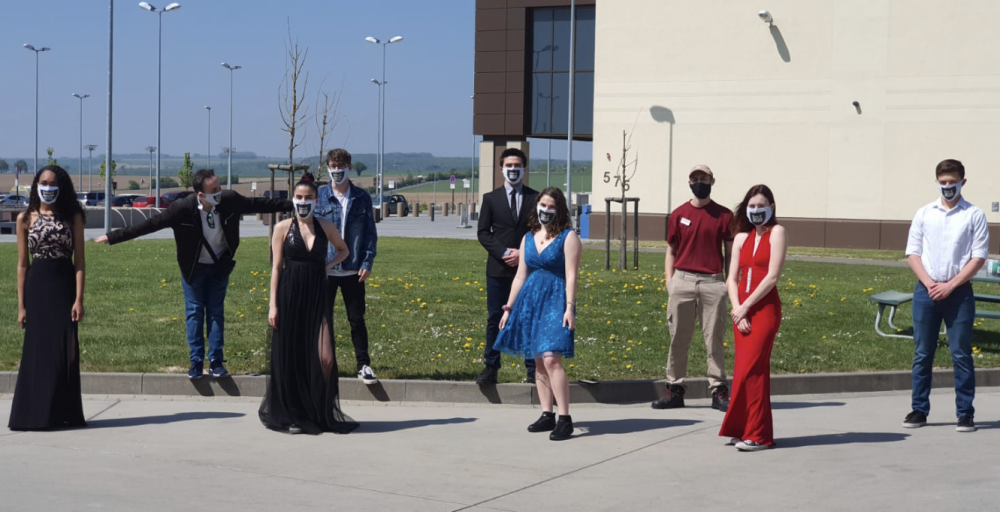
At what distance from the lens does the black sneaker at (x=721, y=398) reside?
957cm

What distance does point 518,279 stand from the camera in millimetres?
8656

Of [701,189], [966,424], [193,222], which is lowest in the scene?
[966,424]

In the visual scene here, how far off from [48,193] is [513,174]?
11.2 feet

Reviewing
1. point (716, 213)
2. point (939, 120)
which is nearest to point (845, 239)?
point (939, 120)

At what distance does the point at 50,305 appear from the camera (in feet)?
28.2

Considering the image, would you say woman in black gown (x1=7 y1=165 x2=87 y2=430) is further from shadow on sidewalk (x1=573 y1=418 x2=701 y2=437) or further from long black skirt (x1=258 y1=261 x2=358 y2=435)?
shadow on sidewalk (x1=573 y1=418 x2=701 y2=437)

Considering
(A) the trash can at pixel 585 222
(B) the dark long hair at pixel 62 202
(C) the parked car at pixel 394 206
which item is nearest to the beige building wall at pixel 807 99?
(A) the trash can at pixel 585 222

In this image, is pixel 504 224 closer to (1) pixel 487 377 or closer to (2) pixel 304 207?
(1) pixel 487 377

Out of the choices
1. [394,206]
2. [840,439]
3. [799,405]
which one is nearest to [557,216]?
[840,439]

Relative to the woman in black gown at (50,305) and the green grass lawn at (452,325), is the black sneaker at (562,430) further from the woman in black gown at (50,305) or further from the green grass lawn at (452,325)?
the woman in black gown at (50,305)

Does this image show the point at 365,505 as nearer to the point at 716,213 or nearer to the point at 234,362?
the point at 716,213

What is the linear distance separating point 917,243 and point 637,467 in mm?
3073

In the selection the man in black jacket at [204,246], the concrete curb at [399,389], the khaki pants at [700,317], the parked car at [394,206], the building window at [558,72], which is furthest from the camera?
the parked car at [394,206]

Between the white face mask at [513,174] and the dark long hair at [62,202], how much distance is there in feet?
10.4
